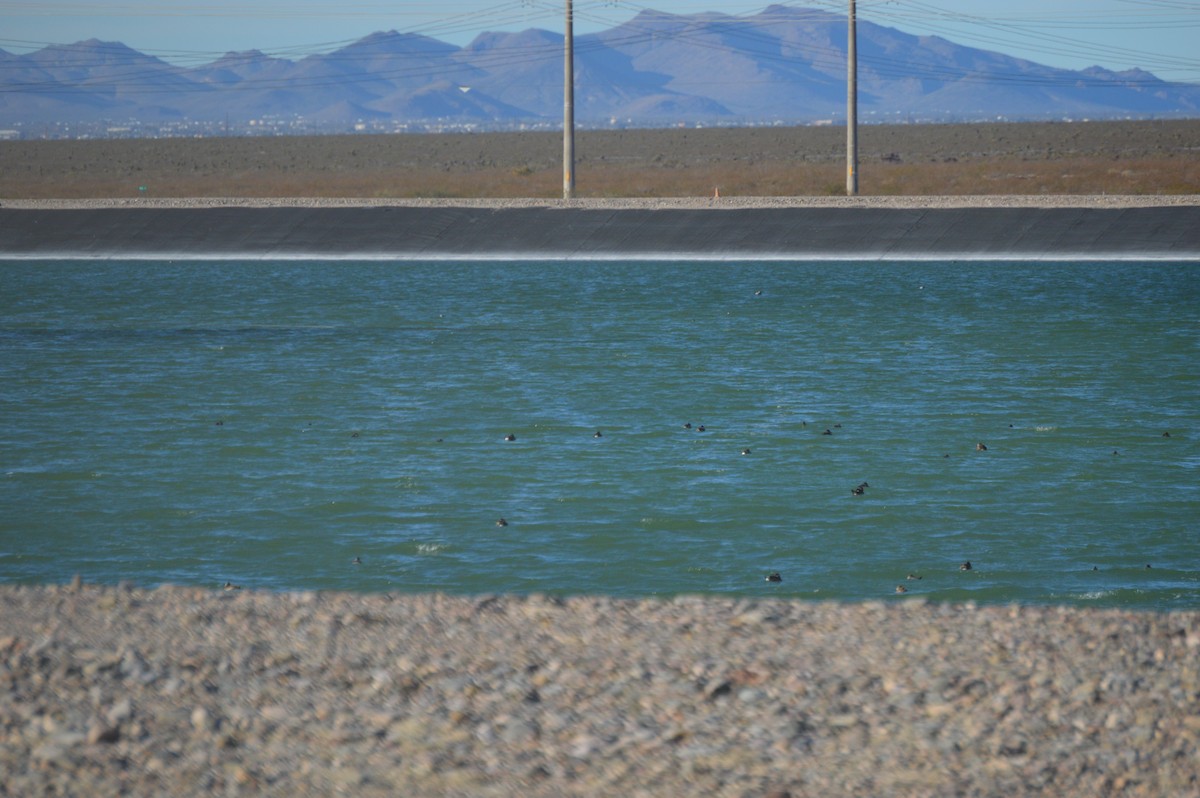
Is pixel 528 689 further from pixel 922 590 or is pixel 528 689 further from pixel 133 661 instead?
pixel 922 590

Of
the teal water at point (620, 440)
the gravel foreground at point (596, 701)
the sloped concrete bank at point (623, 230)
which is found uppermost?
the gravel foreground at point (596, 701)

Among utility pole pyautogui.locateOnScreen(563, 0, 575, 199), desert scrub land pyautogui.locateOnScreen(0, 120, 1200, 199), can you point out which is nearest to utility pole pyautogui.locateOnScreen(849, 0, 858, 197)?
desert scrub land pyautogui.locateOnScreen(0, 120, 1200, 199)

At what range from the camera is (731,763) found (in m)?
6.07

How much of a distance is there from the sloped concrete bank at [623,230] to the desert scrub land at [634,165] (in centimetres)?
914

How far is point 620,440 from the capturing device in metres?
17.8

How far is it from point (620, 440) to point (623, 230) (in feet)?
79.9

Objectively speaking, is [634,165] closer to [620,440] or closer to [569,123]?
[569,123]

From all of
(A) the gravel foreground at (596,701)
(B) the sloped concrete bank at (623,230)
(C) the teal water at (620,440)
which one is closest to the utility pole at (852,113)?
(B) the sloped concrete bank at (623,230)

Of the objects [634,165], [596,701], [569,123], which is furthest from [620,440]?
[634,165]

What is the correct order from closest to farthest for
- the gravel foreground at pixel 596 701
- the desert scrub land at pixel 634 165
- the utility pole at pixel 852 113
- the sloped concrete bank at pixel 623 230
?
the gravel foreground at pixel 596 701 → the sloped concrete bank at pixel 623 230 → the utility pole at pixel 852 113 → the desert scrub land at pixel 634 165

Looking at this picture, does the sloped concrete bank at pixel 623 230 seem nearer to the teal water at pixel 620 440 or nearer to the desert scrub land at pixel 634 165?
the teal water at pixel 620 440

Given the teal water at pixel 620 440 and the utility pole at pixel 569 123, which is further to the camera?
the utility pole at pixel 569 123

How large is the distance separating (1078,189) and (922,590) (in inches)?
1735

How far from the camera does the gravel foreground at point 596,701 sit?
597 cm
